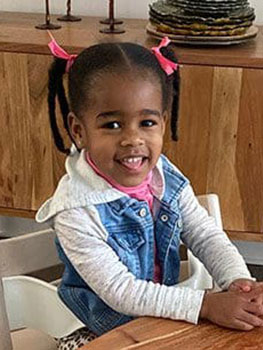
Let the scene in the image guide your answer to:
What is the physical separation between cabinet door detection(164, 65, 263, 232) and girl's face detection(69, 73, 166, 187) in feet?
2.77

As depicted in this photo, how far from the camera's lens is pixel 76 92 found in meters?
1.06

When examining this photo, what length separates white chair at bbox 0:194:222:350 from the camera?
1159 mm

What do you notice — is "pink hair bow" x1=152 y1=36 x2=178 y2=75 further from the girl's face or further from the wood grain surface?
the wood grain surface

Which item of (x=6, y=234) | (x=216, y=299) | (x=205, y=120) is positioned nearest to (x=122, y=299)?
(x=216, y=299)

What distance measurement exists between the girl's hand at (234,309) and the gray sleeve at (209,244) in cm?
12

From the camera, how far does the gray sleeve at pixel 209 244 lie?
41.9 inches

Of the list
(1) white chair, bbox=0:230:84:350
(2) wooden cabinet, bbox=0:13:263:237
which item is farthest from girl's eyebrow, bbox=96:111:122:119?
(2) wooden cabinet, bbox=0:13:263:237

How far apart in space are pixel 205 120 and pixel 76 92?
896 mm

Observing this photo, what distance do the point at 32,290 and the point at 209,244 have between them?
31 centimetres

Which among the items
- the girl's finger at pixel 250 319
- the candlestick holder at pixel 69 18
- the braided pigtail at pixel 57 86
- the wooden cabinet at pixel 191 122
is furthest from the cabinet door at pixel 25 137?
the girl's finger at pixel 250 319

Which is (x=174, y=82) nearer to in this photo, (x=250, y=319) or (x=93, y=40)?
(x=250, y=319)

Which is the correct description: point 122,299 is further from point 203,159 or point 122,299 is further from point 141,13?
point 141,13

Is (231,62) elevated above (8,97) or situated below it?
above

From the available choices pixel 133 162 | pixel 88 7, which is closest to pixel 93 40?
pixel 88 7
